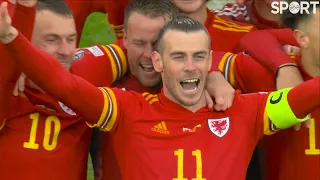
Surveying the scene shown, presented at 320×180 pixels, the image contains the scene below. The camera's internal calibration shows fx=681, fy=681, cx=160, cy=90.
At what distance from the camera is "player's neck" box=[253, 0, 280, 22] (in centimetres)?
291

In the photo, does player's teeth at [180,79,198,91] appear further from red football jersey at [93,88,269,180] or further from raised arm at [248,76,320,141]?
raised arm at [248,76,320,141]

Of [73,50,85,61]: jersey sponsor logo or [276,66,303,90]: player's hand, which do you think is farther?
[73,50,85,61]: jersey sponsor logo

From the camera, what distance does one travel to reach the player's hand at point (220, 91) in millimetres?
2172

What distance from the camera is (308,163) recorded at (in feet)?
7.24

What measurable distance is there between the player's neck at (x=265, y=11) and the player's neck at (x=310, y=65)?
2.19 ft

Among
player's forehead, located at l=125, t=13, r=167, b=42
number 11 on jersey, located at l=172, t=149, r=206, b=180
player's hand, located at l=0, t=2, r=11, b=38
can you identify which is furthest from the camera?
player's forehead, located at l=125, t=13, r=167, b=42

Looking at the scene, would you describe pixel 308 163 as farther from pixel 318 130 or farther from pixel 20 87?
pixel 20 87

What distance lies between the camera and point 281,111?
209 cm

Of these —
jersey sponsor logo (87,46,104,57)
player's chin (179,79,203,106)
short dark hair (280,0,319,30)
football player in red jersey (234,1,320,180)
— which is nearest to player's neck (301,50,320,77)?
football player in red jersey (234,1,320,180)

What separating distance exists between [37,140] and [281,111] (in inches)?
30.8

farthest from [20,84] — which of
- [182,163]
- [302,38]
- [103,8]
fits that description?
[103,8]

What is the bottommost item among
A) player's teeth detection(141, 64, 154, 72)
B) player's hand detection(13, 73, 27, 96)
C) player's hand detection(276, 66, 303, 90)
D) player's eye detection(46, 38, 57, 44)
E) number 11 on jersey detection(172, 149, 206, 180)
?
number 11 on jersey detection(172, 149, 206, 180)

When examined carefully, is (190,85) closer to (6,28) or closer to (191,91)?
(191,91)

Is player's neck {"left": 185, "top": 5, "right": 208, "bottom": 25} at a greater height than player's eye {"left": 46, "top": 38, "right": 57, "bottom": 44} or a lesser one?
greater
